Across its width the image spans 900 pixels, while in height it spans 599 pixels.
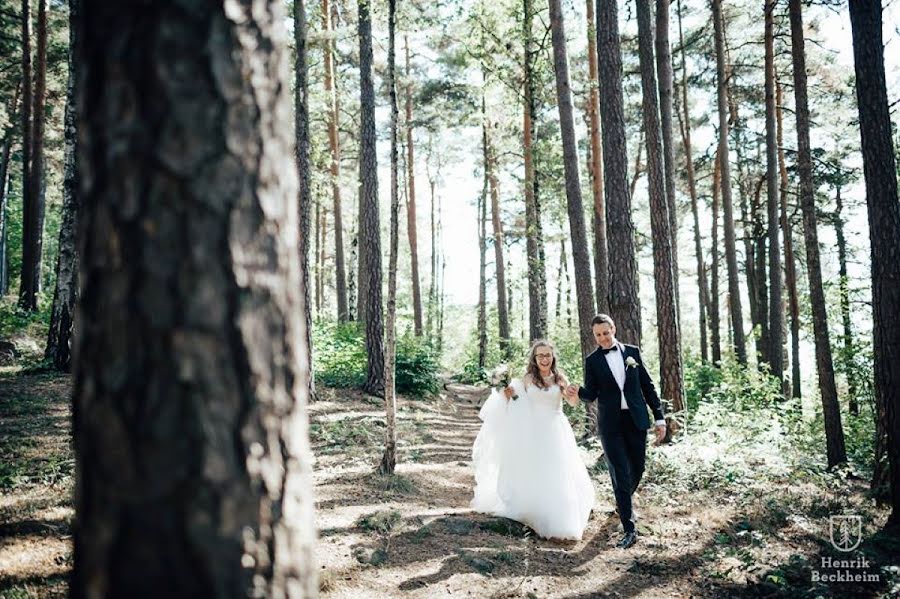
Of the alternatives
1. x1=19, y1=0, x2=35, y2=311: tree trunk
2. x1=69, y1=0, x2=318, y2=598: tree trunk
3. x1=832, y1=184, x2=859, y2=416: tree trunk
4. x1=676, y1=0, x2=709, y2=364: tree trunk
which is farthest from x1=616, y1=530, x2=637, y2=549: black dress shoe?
x1=19, y1=0, x2=35, y2=311: tree trunk

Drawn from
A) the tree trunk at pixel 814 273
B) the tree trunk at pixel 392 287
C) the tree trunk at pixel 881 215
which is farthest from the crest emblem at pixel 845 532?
the tree trunk at pixel 392 287

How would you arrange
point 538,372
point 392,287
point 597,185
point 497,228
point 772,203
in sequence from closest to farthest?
point 538,372
point 392,287
point 772,203
point 597,185
point 497,228

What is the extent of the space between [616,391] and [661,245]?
16.0ft

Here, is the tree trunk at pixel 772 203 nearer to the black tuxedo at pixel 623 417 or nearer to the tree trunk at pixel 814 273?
the tree trunk at pixel 814 273

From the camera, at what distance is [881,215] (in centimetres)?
557

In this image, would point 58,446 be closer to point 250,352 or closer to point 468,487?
point 468,487

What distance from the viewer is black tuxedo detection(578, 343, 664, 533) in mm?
5582

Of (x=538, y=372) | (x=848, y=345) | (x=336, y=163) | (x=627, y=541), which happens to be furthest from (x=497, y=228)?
(x=627, y=541)

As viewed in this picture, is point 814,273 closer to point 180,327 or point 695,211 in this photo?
point 695,211

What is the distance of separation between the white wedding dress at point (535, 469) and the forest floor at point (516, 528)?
0.22 m

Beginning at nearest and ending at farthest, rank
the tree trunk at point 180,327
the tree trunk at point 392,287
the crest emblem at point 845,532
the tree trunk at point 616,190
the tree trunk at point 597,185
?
the tree trunk at point 180,327
the crest emblem at point 845,532
the tree trunk at point 392,287
the tree trunk at point 616,190
the tree trunk at point 597,185

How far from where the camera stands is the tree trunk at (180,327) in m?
1.20

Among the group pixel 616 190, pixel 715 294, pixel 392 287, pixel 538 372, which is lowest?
pixel 538 372

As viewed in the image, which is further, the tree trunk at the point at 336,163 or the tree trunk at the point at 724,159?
the tree trunk at the point at 336,163
